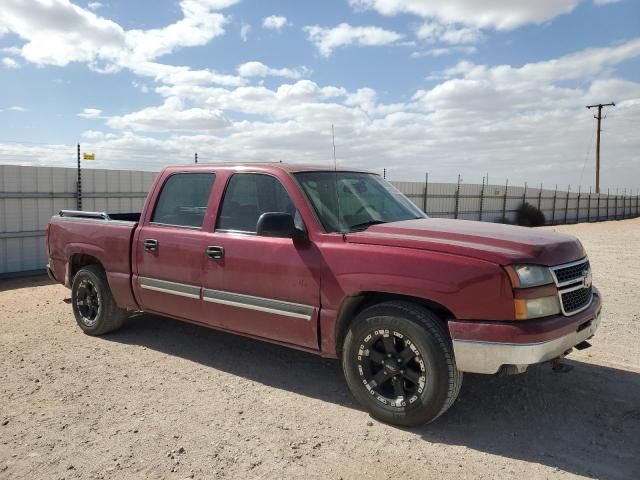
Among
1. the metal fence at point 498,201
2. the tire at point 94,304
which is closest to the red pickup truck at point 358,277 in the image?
the tire at point 94,304

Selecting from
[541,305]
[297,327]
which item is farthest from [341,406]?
[541,305]

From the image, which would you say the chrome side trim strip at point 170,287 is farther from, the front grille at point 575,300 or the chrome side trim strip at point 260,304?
the front grille at point 575,300

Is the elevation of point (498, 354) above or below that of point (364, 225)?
below

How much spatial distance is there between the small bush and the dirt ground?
28448 millimetres

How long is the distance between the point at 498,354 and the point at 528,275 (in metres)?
0.54

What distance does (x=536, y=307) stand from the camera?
3.37 meters

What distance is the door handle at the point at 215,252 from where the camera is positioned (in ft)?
14.9

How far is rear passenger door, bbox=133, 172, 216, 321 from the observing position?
4805 mm

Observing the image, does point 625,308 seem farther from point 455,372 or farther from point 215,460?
point 215,460

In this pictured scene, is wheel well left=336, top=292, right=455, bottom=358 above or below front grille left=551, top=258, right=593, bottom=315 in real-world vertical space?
below

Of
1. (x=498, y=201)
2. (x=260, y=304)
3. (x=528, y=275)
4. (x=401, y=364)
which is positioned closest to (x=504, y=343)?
(x=528, y=275)

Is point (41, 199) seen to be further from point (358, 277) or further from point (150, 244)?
point (358, 277)

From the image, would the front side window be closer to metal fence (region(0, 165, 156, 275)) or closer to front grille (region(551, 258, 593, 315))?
front grille (region(551, 258, 593, 315))

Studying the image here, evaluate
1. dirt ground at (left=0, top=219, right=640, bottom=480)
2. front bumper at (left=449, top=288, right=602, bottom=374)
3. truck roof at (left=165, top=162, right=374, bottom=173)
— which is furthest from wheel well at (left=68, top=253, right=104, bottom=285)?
front bumper at (left=449, top=288, right=602, bottom=374)
